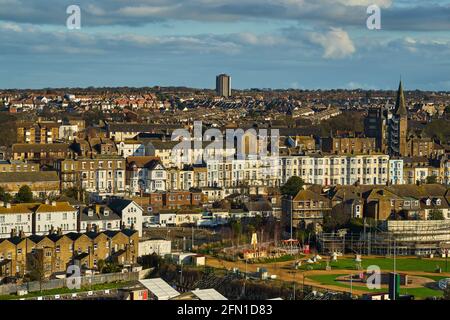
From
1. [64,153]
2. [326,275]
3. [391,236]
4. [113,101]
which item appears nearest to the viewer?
[326,275]

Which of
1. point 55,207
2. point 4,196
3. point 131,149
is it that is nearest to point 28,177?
point 4,196

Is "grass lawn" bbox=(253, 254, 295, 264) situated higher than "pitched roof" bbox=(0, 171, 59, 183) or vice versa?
"pitched roof" bbox=(0, 171, 59, 183)

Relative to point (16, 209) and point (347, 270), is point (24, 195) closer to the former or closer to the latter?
point (16, 209)

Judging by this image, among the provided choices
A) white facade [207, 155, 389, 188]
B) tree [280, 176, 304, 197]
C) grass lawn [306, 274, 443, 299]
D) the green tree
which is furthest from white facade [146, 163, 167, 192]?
grass lawn [306, 274, 443, 299]

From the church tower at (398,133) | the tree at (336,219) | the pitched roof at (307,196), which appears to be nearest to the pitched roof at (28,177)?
the pitched roof at (307,196)

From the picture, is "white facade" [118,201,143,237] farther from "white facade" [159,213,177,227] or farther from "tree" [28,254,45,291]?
"tree" [28,254,45,291]
